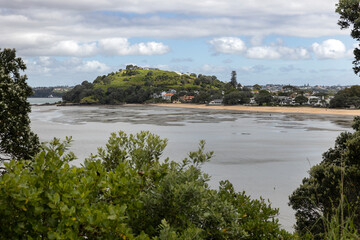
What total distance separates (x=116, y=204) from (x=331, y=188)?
12.0 metres

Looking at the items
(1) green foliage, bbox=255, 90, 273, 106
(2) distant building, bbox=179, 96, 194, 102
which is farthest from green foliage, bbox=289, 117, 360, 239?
(2) distant building, bbox=179, 96, 194, 102

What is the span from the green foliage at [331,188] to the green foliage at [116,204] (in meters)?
7.61

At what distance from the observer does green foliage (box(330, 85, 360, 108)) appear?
120 meters

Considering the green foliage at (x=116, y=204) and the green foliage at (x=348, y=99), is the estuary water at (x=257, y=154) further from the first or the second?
the green foliage at (x=348, y=99)

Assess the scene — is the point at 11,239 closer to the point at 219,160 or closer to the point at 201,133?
the point at 219,160

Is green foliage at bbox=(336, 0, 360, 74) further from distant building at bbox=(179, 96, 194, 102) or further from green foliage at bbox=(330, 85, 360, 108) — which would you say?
distant building at bbox=(179, 96, 194, 102)

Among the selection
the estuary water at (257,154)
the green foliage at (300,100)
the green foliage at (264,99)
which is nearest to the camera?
the estuary water at (257,154)

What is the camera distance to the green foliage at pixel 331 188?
515 inches

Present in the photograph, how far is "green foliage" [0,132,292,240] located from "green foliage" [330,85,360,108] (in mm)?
125226

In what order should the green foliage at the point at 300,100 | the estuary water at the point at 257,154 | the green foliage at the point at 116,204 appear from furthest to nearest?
the green foliage at the point at 300,100
the estuary water at the point at 257,154
the green foliage at the point at 116,204

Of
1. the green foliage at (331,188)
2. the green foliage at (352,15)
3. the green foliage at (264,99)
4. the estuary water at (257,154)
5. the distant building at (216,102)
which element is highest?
the green foliage at (352,15)

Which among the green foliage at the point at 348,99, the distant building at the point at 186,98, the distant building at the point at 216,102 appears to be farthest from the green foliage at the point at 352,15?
the distant building at the point at 186,98

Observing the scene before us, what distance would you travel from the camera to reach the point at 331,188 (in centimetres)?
1448

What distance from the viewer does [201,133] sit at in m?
65.5
